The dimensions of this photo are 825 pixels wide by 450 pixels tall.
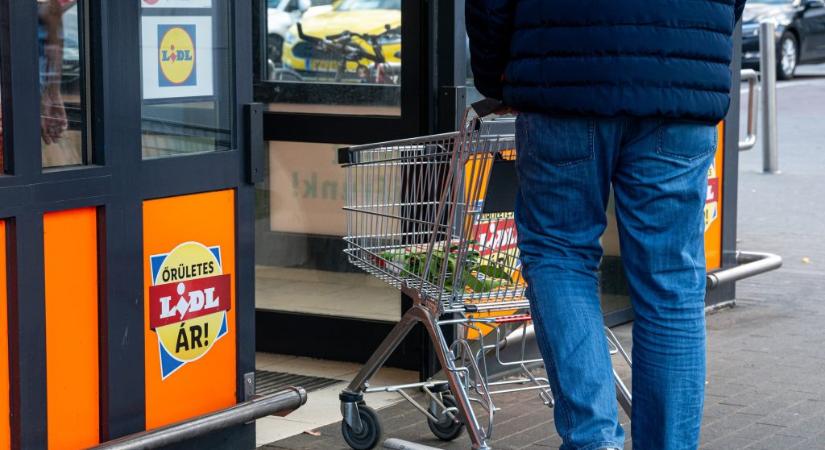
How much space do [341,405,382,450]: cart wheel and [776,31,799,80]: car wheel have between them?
19746 mm

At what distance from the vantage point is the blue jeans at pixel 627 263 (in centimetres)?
319

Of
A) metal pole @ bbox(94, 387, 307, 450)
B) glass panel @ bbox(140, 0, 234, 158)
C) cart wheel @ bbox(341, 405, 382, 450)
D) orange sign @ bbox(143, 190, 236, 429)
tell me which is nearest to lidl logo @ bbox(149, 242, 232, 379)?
orange sign @ bbox(143, 190, 236, 429)

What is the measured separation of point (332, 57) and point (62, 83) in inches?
95.3

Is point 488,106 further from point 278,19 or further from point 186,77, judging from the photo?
point 278,19

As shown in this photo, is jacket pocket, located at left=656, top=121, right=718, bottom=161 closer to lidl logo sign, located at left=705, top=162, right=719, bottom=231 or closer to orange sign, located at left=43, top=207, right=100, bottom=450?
orange sign, located at left=43, top=207, right=100, bottom=450

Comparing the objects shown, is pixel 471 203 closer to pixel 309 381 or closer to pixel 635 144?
pixel 635 144

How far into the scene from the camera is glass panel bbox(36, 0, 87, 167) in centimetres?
355

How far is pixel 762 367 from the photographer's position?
5680mm

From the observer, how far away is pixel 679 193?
321cm

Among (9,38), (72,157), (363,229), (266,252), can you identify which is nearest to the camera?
(9,38)

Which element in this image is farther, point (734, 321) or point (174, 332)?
point (734, 321)

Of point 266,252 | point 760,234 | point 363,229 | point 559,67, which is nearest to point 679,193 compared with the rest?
point 559,67

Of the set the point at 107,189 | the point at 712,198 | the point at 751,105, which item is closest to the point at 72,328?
the point at 107,189

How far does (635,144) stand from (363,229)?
1457mm
